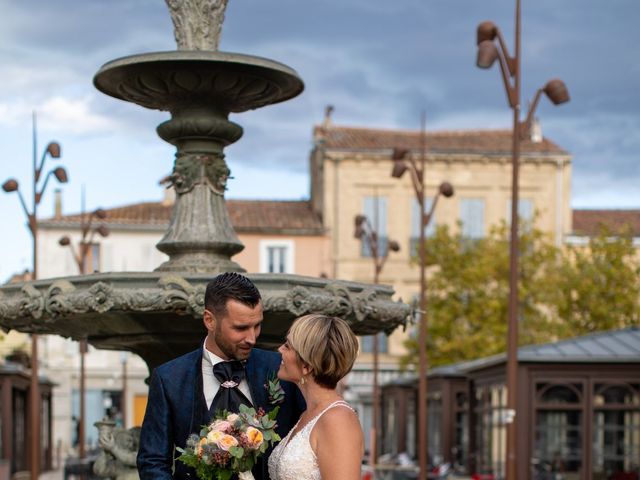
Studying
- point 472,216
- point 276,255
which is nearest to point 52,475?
point 276,255

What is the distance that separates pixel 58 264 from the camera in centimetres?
5719

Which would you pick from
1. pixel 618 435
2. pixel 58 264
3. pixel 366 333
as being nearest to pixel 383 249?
pixel 58 264

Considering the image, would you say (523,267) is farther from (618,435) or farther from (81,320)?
(81,320)

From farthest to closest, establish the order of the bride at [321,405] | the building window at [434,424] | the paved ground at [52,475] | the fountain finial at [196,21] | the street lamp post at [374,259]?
the paved ground at [52,475], the building window at [434,424], the street lamp post at [374,259], the fountain finial at [196,21], the bride at [321,405]

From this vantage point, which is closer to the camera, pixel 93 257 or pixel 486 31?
pixel 486 31

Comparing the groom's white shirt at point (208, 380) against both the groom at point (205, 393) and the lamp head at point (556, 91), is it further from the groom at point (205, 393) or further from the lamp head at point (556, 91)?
the lamp head at point (556, 91)

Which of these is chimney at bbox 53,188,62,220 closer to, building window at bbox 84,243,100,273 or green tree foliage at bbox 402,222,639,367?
building window at bbox 84,243,100,273

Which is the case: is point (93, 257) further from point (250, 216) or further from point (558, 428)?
point (558, 428)

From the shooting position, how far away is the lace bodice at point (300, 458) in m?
4.80

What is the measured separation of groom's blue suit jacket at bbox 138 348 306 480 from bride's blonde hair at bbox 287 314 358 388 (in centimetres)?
37

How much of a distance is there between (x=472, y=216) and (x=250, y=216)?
29.0ft

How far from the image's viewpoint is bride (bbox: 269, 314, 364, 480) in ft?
15.4

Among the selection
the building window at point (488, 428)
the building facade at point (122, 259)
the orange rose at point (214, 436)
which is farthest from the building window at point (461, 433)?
the orange rose at point (214, 436)

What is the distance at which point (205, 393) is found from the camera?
5125 millimetres
